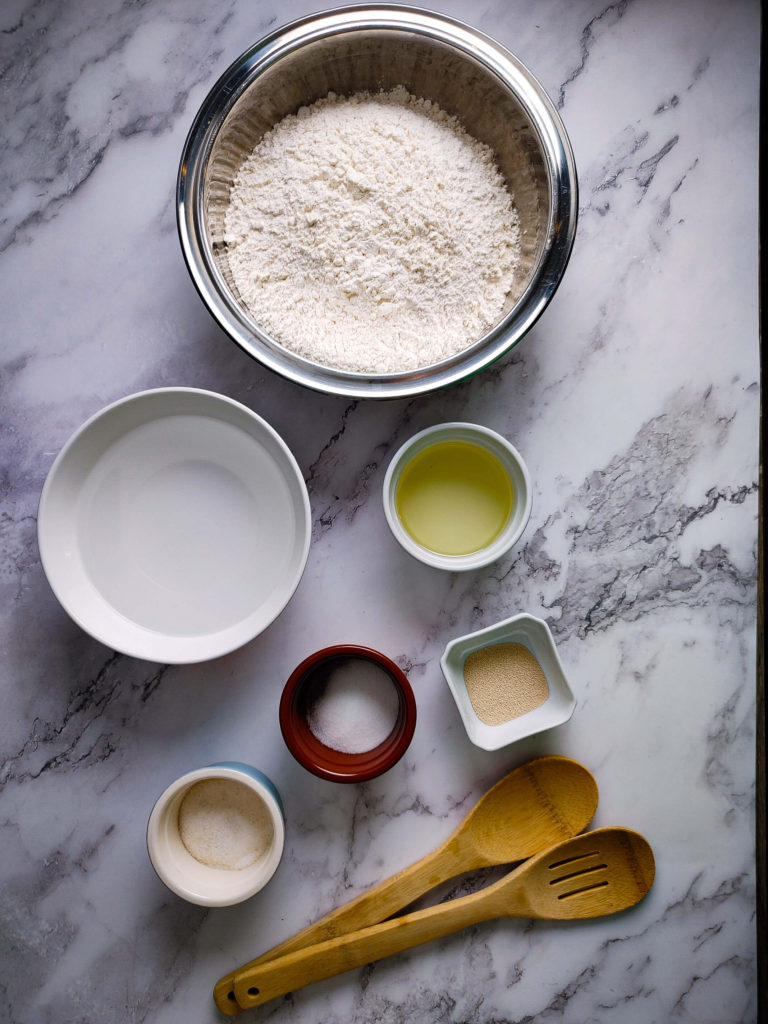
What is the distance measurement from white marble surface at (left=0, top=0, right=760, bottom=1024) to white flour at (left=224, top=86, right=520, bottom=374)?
13 cm

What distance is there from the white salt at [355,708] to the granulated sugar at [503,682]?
121 millimetres

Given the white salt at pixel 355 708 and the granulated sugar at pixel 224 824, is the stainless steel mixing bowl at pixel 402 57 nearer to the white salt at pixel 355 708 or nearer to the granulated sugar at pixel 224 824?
the white salt at pixel 355 708

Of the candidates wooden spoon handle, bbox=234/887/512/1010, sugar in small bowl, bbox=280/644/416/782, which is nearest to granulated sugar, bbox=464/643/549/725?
sugar in small bowl, bbox=280/644/416/782

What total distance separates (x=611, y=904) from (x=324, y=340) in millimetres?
926

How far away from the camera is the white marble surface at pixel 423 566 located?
1008 mm

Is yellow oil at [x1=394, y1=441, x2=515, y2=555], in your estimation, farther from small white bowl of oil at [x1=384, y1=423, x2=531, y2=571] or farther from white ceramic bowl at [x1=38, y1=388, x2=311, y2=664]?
white ceramic bowl at [x1=38, y1=388, x2=311, y2=664]

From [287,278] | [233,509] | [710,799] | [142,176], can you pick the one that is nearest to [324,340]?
[287,278]

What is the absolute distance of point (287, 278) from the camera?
925mm

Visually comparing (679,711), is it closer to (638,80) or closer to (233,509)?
(233,509)

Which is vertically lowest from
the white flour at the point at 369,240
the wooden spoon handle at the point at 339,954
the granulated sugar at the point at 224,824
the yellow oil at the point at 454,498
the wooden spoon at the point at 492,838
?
the wooden spoon handle at the point at 339,954

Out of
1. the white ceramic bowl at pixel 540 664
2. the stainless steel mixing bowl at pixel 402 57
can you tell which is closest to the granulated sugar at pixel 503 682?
the white ceramic bowl at pixel 540 664

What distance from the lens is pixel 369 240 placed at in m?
0.90

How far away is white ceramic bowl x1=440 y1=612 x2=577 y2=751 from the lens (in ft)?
3.10

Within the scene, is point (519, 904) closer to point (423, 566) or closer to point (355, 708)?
point (355, 708)
